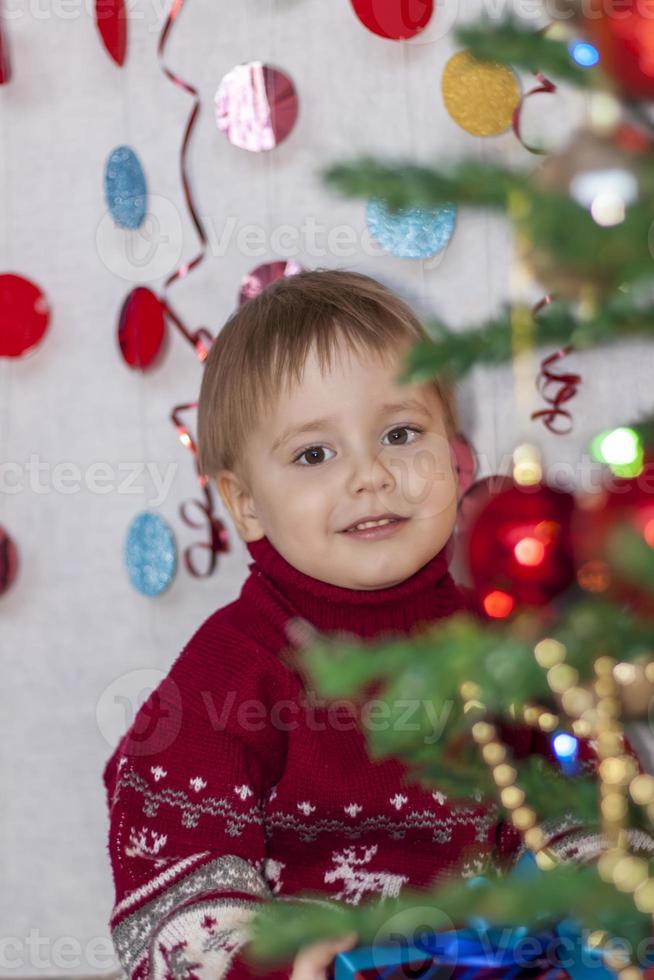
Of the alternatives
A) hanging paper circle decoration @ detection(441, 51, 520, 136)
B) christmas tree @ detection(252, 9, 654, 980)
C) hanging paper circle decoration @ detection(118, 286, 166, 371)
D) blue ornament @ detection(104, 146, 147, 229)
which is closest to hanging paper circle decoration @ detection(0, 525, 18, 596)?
hanging paper circle decoration @ detection(118, 286, 166, 371)

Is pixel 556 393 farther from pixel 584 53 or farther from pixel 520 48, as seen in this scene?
pixel 520 48

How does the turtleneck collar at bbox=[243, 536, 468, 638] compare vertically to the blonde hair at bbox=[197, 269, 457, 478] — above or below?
below

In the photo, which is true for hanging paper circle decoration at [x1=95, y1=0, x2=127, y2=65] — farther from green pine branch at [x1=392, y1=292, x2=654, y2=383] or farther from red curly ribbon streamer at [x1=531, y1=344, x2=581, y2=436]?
green pine branch at [x1=392, y1=292, x2=654, y2=383]

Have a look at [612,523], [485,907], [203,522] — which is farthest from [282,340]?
[485,907]

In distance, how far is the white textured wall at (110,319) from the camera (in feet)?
4.17

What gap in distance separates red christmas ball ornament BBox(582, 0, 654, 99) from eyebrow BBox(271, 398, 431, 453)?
0.54 meters

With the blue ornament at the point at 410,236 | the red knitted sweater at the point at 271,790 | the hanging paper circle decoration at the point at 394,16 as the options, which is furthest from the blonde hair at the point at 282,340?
the hanging paper circle decoration at the point at 394,16

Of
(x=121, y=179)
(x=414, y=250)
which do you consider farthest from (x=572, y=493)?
(x=121, y=179)

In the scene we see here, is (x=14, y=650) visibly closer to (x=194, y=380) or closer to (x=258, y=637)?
(x=194, y=380)

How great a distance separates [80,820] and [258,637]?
1.77 ft

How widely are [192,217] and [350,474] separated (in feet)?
1.67

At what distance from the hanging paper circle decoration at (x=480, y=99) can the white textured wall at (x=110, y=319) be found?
0.04 m

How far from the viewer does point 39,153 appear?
134 cm

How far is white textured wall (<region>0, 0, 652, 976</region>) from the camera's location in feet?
4.17
